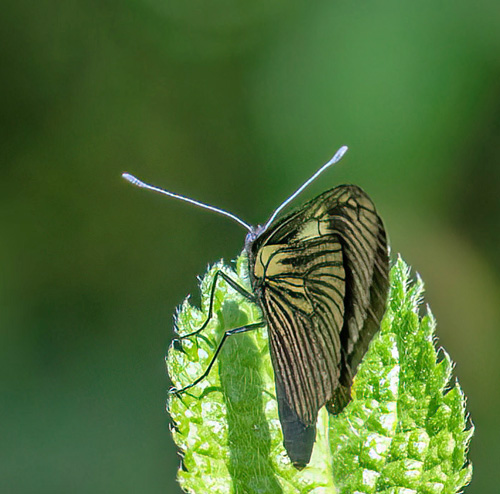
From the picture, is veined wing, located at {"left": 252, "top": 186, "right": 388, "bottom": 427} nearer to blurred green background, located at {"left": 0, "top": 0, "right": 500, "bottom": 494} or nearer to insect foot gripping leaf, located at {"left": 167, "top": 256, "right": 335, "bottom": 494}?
insect foot gripping leaf, located at {"left": 167, "top": 256, "right": 335, "bottom": 494}

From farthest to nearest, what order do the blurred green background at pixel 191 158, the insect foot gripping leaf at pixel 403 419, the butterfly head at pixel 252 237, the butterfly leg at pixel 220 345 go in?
the blurred green background at pixel 191 158 < the butterfly head at pixel 252 237 < the butterfly leg at pixel 220 345 < the insect foot gripping leaf at pixel 403 419

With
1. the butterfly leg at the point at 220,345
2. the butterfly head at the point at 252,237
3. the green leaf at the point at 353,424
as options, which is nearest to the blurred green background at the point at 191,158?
the butterfly head at the point at 252,237

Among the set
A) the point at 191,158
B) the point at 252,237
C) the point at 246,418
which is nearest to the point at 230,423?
the point at 246,418

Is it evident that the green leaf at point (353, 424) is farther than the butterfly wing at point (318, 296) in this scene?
No

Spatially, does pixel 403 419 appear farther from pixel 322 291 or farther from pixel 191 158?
pixel 191 158

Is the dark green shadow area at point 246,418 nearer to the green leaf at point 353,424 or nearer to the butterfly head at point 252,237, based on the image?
the green leaf at point 353,424

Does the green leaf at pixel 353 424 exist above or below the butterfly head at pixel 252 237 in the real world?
below

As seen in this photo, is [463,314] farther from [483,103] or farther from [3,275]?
[3,275]

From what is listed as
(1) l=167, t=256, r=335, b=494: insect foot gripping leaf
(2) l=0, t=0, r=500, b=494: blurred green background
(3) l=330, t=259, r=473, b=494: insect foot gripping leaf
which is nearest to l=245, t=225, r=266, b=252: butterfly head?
(1) l=167, t=256, r=335, b=494: insect foot gripping leaf

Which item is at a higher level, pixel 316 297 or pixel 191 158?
pixel 191 158
